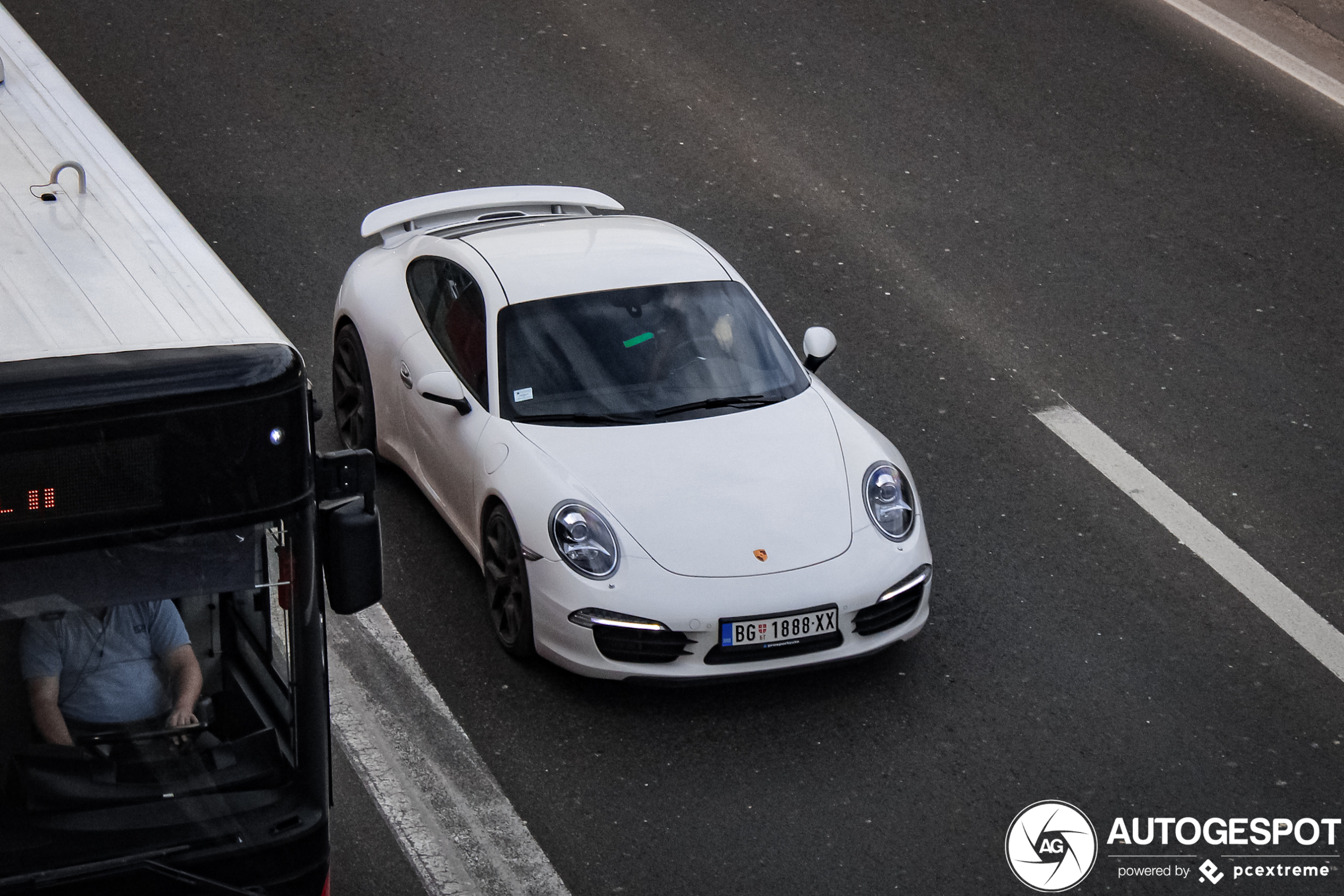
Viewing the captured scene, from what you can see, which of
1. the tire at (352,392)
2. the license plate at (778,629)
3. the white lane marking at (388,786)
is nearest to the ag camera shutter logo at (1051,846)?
the license plate at (778,629)

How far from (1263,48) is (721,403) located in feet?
28.6

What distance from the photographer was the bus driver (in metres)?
3.76

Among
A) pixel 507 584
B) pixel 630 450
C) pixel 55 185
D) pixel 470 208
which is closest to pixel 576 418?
pixel 630 450

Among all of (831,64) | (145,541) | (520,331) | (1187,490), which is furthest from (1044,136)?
(145,541)

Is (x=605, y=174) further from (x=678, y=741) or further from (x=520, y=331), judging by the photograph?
(x=678, y=741)

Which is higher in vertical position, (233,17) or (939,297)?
(233,17)

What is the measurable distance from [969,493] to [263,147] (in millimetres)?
6120

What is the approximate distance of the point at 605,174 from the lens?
11.2 meters

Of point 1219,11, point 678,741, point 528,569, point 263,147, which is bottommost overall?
point 678,741

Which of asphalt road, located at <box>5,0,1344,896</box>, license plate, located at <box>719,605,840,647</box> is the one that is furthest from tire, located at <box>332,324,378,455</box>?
license plate, located at <box>719,605,840,647</box>

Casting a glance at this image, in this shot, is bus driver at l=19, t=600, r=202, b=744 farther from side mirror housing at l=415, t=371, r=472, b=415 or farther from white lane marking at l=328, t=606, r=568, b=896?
side mirror housing at l=415, t=371, r=472, b=415

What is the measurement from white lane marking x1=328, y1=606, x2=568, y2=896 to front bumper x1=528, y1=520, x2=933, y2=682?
2.00 feet

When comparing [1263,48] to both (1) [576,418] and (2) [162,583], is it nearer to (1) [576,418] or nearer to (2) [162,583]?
(1) [576,418]

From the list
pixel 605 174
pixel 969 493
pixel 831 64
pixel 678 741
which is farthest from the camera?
pixel 831 64
